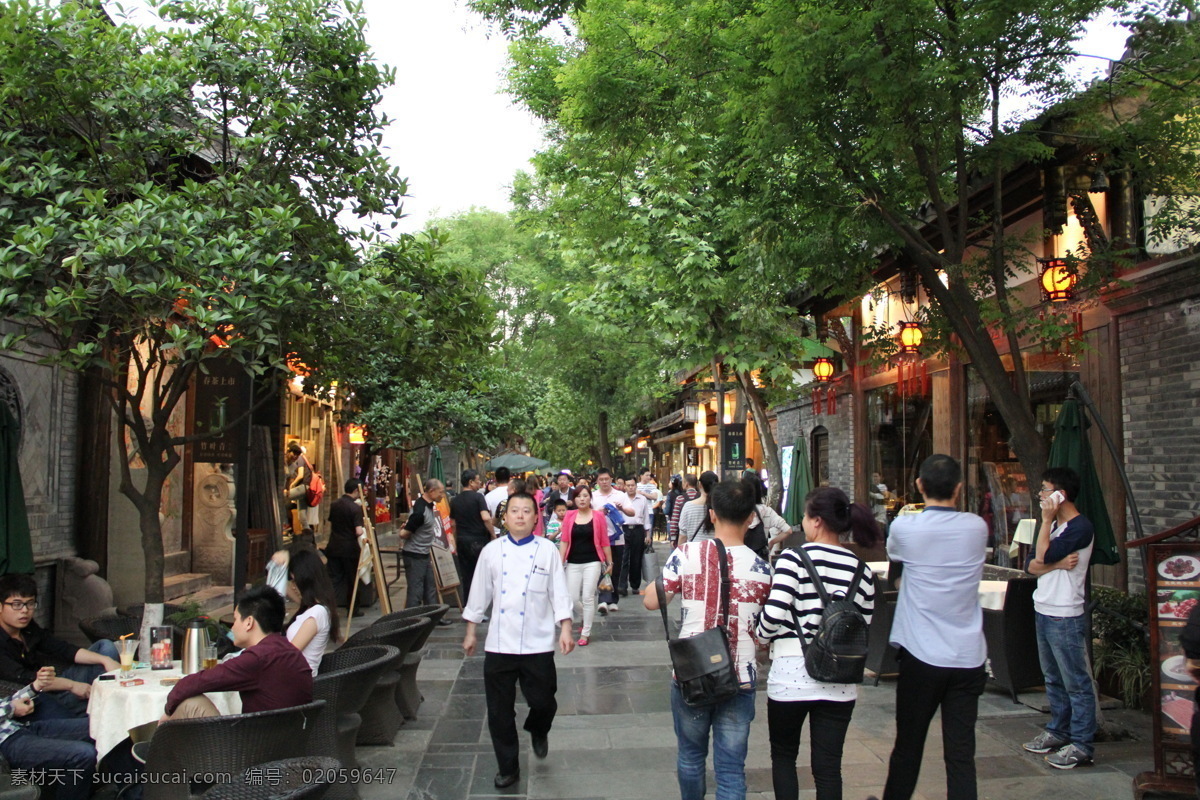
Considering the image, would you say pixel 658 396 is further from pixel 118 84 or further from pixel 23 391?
pixel 118 84

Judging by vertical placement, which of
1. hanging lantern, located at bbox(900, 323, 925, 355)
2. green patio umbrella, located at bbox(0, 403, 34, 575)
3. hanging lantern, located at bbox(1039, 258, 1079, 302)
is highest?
hanging lantern, located at bbox(1039, 258, 1079, 302)

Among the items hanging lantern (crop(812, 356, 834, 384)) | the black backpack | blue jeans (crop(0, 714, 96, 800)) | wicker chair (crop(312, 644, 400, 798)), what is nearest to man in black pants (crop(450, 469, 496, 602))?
wicker chair (crop(312, 644, 400, 798))

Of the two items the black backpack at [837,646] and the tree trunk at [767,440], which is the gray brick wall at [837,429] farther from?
the black backpack at [837,646]

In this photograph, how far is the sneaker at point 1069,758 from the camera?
5.87m

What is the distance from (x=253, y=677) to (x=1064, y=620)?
4.70 metres

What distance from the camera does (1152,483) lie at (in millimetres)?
7754

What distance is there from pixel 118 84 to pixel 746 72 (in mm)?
4464

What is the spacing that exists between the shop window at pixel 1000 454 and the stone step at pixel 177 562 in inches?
391

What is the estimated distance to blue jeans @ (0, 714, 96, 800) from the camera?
4.86 metres

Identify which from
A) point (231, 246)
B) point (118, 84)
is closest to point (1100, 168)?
point (231, 246)

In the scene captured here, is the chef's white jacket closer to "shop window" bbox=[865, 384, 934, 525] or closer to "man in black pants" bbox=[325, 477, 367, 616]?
"man in black pants" bbox=[325, 477, 367, 616]

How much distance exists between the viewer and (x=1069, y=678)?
5.98m

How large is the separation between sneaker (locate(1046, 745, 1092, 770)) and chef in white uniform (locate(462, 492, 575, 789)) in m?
3.00

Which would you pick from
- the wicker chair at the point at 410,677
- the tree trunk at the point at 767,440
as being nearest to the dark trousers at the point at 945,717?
the wicker chair at the point at 410,677
